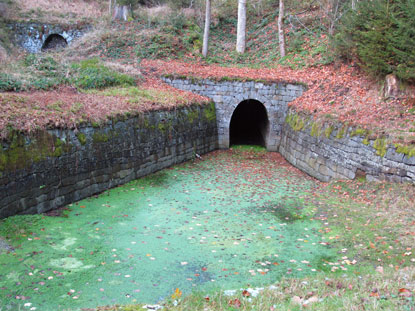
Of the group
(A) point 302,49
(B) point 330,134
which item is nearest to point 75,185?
(B) point 330,134

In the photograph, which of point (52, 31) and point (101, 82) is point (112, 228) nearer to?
point (101, 82)

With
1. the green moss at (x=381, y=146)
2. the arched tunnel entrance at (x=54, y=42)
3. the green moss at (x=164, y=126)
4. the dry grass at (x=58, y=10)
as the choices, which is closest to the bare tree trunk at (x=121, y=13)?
the dry grass at (x=58, y=10)

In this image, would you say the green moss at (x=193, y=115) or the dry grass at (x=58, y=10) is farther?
the dry grass at (x=58, y=10)

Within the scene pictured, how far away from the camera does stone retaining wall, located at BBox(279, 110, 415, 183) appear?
9.12 metres

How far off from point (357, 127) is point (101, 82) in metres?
8.82

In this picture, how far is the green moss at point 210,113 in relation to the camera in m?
16.0

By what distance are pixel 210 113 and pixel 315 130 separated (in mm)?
5066

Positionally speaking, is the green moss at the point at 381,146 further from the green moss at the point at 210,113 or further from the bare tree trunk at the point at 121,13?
the bare tree trunk at the point at 121,13

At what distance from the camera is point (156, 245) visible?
7.27 metres

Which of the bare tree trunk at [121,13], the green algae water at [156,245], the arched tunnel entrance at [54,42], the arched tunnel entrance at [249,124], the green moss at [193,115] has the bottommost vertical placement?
the green algae water at [156,245]

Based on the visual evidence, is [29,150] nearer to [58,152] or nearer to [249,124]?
[58,152]

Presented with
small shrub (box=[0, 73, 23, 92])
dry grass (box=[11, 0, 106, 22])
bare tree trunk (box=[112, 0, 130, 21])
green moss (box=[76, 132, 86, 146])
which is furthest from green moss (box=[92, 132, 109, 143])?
dry grass (box=[11, 0, 106, 22])

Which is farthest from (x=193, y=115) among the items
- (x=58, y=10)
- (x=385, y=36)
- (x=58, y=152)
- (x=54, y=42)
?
(x=58, y=10)

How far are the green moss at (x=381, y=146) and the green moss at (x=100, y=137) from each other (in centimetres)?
731
